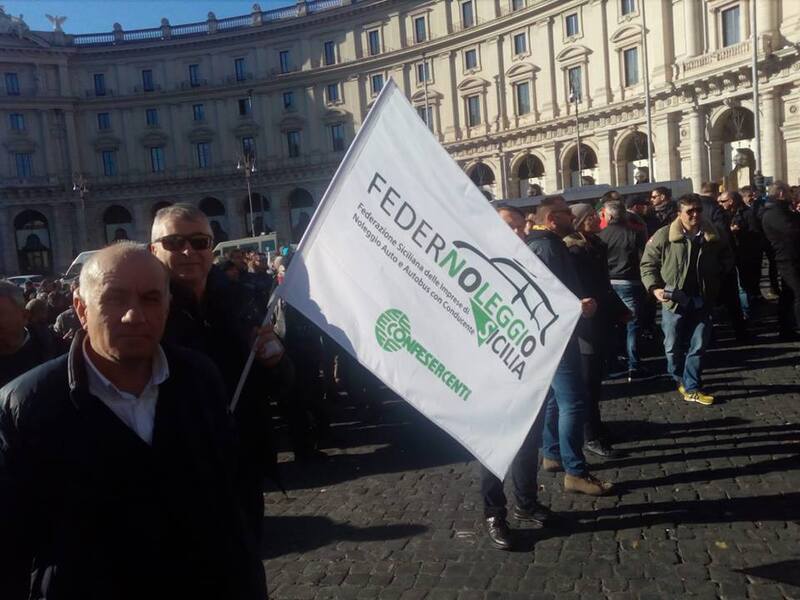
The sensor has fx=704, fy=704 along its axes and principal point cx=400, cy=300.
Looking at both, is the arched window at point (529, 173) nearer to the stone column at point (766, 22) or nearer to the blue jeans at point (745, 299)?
the stone column at point (766, 22)

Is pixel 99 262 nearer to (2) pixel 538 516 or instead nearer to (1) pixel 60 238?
(2) pixel 538 516

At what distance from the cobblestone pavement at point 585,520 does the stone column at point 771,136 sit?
26.2 meters

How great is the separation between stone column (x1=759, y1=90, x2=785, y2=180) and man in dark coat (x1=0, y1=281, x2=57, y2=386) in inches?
1237

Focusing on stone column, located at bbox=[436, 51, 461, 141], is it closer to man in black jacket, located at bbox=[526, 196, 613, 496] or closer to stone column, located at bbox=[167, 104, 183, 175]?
stone column, located at bbox=[167, 104, 183, 175]

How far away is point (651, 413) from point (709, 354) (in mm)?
2600

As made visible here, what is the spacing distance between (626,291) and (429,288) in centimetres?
519

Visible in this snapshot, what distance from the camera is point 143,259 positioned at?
1822 mm

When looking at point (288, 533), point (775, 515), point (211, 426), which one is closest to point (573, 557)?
point (775, 515)

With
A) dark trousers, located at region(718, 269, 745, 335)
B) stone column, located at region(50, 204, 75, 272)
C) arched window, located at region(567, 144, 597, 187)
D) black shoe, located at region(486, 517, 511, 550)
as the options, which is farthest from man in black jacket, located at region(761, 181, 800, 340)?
stone column, located at region(50, 204, 75, 272)

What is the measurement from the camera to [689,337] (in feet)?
21.5

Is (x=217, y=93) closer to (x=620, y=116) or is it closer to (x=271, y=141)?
(x=271, y=141)

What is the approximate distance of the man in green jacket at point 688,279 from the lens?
6273 millimetres

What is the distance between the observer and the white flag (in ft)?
9.54

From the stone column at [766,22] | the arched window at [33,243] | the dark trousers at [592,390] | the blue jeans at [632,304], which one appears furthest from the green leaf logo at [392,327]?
the arched window at [33,243]
